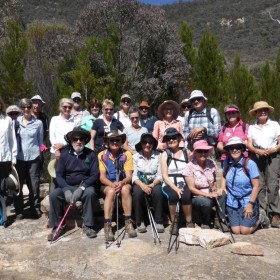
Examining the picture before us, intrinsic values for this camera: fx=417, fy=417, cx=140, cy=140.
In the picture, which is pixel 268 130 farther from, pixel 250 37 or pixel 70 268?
pixel 250 37

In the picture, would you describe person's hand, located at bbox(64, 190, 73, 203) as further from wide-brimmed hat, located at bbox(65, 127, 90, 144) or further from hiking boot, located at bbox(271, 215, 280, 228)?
hiking boot, located at bbox(271, 215, 280, 228)

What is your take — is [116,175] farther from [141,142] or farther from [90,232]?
[90,232]

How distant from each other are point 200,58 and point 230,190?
13.2m

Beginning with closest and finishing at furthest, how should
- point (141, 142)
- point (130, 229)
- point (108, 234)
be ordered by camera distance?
point (108, 234)
point (130, 229)
point (141, 142)

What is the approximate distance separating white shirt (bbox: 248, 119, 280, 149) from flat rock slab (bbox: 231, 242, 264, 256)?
1621 millimetres

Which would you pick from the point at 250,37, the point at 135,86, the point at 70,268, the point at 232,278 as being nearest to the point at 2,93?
the point at 135,86

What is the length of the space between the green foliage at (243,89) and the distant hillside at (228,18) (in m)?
16.8

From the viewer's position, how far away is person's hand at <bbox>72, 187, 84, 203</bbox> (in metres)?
5.43

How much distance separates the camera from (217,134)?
5.96m

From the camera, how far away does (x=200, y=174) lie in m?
5.56

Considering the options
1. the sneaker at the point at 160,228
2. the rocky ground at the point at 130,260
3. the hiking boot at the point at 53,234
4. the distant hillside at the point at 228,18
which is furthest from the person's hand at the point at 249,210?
the distant hillside at the point at 228,18

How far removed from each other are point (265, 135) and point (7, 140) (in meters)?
3.64

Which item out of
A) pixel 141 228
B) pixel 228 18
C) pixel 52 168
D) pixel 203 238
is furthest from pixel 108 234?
pixel 228 18

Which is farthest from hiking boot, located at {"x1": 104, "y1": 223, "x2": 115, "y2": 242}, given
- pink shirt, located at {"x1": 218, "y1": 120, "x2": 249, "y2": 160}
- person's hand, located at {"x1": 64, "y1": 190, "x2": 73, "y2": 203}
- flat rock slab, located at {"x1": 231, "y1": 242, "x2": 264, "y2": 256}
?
pink shirt, located at {"x1": 218, "y1": 120, "x2": 249, "y2": 160}
